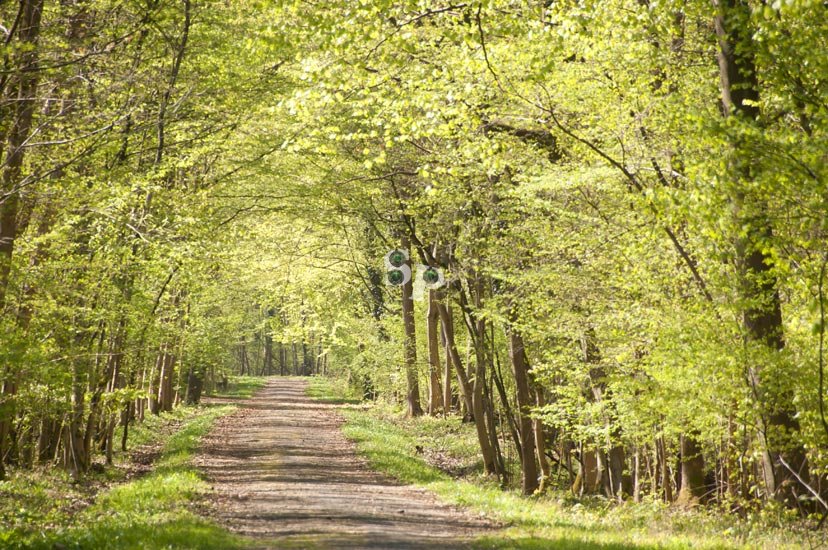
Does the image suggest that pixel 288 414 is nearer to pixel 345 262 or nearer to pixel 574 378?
pixel 345 262

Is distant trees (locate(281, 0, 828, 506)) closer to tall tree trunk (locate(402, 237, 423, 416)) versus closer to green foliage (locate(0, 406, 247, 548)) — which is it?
green foliage (locate(0, 406, 247, 548))

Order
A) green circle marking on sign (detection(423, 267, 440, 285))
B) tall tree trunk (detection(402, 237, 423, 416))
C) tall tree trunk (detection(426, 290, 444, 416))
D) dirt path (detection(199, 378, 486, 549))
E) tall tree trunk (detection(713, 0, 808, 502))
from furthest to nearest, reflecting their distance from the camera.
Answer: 1. tall tree trunk (detection(402, 237, 423, 416))
2. tall tree trunk (detection(426, 290, 444, 416))
3. green circle marking on sign (detection(423, 267, 440, 285))
4. dirt path (detection(199, 378, 486, 549))
5. tall tree trunk (detection(713, 0, 808, 502))

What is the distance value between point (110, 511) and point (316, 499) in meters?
3.29

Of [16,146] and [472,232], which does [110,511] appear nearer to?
[16,146]

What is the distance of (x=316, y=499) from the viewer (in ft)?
45.1

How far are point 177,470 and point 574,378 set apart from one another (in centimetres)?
826

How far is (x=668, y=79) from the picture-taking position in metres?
12.7

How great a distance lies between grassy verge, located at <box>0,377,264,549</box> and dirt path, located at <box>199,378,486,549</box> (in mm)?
590

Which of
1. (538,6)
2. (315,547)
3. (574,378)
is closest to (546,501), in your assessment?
(574,378)

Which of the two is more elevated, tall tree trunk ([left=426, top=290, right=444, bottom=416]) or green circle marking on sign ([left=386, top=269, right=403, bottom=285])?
green circle marking on sign ([left=386, top=269, right=403, bottom=285])

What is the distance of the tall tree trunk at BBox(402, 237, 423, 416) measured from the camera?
31.5m

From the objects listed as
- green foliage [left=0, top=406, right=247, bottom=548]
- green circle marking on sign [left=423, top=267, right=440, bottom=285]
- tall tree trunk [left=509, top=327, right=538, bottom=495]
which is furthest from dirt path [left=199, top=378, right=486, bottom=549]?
green circle marking on sign [left=423, top=267, right=440, bottom=285]

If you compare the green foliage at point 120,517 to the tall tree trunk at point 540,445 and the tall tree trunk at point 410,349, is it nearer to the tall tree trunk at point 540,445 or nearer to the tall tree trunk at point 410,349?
the tall tree trunk at point 540,445

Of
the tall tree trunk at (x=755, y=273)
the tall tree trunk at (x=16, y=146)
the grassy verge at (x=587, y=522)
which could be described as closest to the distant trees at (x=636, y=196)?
the tall tree trunk at (x=755, y=273)
